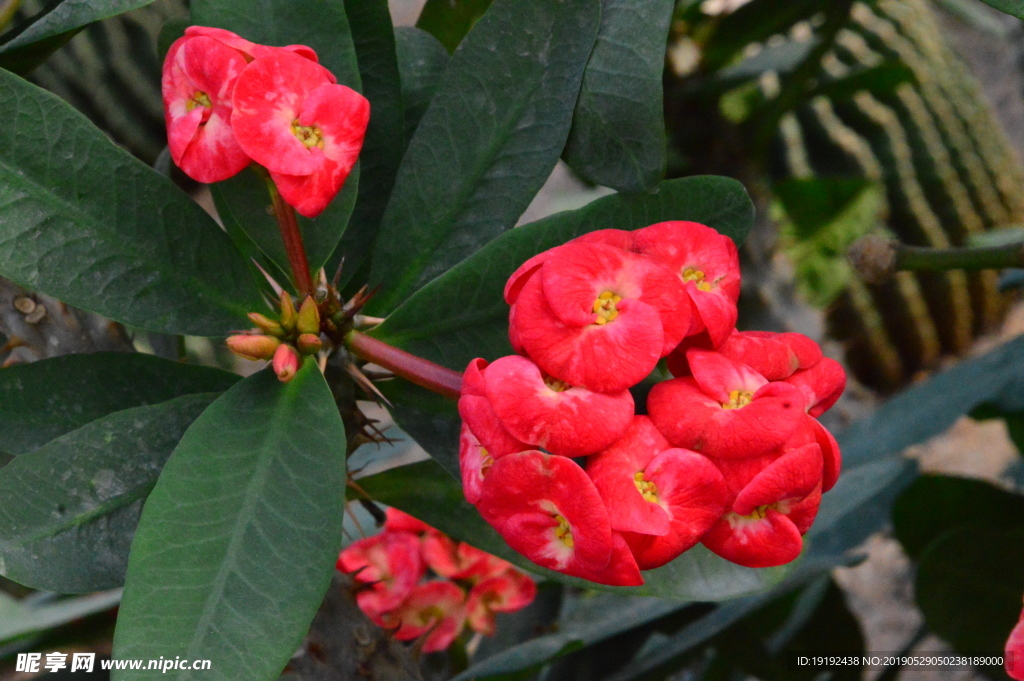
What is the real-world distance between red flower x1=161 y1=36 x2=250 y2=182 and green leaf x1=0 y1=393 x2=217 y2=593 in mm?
150

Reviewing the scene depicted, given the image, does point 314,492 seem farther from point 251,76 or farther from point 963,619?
point 963,619

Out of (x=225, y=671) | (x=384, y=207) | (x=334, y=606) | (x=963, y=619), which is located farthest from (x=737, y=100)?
(x=225, y=671)

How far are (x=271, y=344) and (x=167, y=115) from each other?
0.15 m

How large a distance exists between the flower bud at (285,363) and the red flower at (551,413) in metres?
0.15

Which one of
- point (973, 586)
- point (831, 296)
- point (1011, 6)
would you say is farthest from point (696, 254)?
point (831, 296)

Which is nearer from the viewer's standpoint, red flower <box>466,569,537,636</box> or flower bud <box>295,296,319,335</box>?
flower bud <box>295,296,319,335</box>

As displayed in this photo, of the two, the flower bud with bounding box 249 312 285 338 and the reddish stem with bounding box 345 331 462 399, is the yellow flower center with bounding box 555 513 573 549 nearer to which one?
the reddish stem with bounding box 345 331 462 399

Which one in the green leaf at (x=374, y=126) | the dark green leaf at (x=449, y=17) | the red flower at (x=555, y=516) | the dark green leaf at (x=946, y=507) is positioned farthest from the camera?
the dark green leaf at (x=946, y=507)

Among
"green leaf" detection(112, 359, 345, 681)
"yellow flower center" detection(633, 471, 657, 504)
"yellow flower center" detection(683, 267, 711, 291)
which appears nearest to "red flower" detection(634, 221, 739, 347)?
"yellow flower center" detection(683, 267, 711, 291)

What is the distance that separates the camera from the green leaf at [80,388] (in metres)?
0.57

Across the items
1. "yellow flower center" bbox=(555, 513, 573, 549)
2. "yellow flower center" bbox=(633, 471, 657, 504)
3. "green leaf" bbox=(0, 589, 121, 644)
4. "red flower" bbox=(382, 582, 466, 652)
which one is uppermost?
"yellow flower center" bbox=(633, 471, 657, 504)

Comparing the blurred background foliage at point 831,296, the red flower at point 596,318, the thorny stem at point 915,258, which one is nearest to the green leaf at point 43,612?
the blurred background foliage at point 831,296

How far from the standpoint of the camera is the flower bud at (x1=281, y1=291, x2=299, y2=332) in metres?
0.54

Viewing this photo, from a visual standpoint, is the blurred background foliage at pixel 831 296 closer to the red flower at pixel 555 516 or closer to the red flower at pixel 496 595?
the red flower at pixel 496 595
